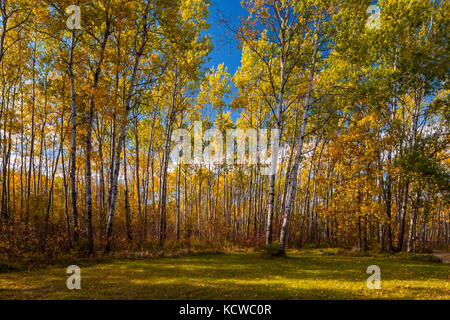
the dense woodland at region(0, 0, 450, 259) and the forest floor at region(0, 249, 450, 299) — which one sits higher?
the dense woodland at region(0, 0, 450, 259)

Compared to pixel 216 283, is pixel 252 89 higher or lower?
higher

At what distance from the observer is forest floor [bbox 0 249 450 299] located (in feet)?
16.4

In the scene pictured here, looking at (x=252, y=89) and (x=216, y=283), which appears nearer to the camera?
(x=216, y=283)

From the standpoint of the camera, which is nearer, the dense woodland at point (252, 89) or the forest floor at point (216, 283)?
the forest floor at point (216, 283)

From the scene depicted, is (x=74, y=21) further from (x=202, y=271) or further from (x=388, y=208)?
(x=388, y=208)

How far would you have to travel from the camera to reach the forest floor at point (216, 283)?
4984 millimetres

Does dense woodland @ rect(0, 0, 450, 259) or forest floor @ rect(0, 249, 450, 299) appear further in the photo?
dense woodland @ rect(0, 0, 450, 259)

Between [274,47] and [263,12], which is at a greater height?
[263,12]

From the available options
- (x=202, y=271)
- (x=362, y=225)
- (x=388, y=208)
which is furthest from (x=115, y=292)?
(x=388, y=208)

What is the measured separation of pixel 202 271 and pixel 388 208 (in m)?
12.9

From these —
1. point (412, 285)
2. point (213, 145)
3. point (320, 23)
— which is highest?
point (320, 23)

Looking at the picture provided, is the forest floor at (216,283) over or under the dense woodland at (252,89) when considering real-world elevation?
under

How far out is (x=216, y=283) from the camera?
5996 mm

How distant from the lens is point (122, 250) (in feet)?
35.8
